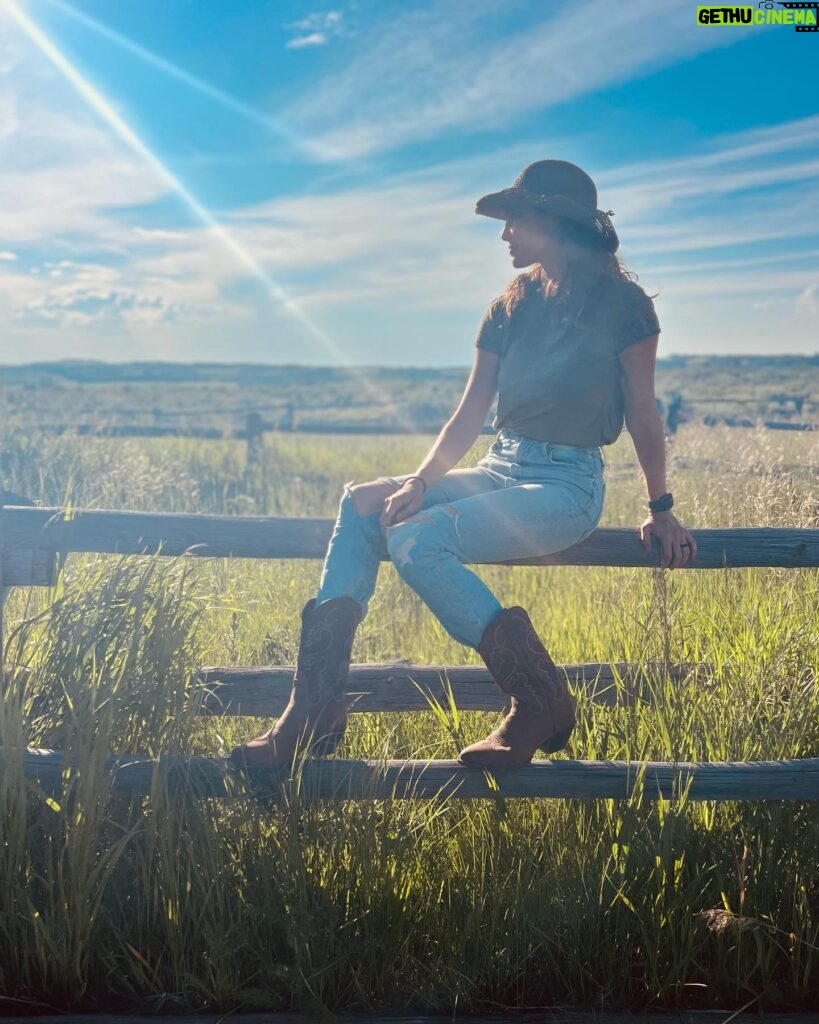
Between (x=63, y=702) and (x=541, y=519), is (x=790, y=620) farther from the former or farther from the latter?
(x=63, y=702)

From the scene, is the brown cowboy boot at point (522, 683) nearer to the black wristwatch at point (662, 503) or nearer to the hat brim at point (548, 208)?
the black wristwatch at point (662, 503)

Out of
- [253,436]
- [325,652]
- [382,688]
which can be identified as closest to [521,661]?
[325,652]

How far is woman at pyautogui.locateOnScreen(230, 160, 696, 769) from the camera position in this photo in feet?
9.88

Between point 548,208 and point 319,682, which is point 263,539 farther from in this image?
point 548,208

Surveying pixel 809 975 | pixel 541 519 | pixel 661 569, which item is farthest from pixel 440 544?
pixel 809 975

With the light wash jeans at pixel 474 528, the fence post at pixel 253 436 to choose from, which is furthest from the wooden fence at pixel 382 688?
the fence post at pixel 253 436

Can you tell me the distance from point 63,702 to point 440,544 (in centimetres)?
126

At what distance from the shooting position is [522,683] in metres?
2.96

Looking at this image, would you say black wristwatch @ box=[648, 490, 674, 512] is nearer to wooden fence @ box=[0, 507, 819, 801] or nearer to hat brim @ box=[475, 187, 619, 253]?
wooden fence @ box=[0, 507, 819, 801]

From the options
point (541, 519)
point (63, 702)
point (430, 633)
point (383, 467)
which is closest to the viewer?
point (63, 702)

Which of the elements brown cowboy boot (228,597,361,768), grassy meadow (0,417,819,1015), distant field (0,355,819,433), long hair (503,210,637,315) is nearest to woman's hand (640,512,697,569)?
grassy meadow (0,417,819,1015)

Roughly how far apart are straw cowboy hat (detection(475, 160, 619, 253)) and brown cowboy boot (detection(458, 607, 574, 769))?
1.39 metres

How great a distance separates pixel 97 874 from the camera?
2.60 metres

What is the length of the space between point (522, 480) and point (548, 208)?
36.6 inches
